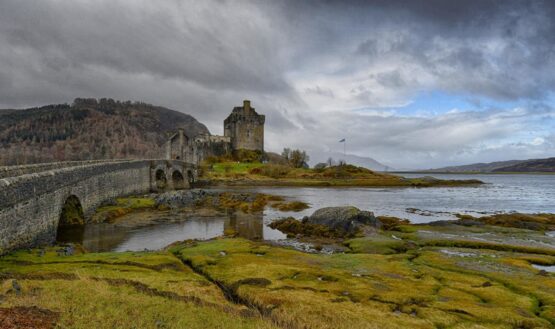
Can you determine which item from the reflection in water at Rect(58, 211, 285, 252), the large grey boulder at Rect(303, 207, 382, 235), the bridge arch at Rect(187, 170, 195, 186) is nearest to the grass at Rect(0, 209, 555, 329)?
the reflection in water at Rect(58, 211, 285, 252)

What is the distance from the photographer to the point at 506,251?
78.2 ft

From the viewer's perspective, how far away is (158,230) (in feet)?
103

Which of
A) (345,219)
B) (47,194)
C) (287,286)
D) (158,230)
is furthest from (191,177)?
(287,286)

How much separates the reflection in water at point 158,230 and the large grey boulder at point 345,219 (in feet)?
13.0

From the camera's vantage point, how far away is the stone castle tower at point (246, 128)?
382ft

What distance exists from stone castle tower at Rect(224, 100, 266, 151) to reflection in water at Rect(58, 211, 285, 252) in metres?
77.3

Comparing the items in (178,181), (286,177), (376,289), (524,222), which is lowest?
(524,222)

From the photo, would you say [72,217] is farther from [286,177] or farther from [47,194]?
[286,177]

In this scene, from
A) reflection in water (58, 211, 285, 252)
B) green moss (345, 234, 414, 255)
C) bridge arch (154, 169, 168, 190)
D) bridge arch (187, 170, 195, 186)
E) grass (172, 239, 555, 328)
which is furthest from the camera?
bridge arch (187, 170, 195, 186)

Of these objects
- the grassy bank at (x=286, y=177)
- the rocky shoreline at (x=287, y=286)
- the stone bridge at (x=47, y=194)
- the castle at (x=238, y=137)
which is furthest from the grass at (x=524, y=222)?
the castle at (x=238, y=137)

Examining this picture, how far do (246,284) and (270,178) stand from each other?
8847cm

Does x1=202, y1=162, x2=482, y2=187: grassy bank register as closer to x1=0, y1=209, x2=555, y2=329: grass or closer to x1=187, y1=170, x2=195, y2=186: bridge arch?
x1=187, y1=170, x2=195, y2=186: bridge arch

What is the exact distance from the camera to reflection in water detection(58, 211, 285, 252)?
1024 inches

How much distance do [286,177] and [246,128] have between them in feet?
70.7
